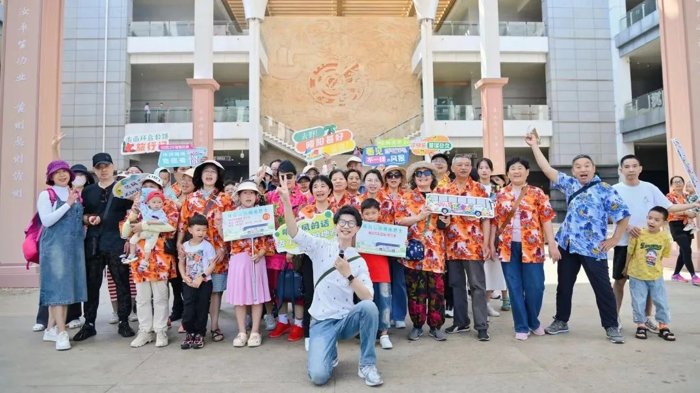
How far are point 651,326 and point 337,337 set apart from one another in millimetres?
3137

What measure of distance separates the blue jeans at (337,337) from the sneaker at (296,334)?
1.00 meters

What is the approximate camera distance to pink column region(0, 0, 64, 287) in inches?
264

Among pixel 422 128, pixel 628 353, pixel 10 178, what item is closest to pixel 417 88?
pixel 422 128

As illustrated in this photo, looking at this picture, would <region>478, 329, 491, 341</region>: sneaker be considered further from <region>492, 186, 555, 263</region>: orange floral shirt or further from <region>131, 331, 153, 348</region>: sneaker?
<region>131, 331, 153, 348</region>: sneaker

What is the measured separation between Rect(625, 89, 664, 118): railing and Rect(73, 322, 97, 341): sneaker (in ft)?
57.3

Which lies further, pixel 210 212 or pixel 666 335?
pixel 210 212

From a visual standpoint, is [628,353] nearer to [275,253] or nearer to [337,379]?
[337,379]

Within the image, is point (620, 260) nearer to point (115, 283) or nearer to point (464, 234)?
point (464, 234)

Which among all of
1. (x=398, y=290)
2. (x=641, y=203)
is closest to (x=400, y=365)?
(x=398, y=290)

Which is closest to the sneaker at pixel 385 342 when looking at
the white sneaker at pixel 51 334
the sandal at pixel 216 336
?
the sandal at pixel 216 336

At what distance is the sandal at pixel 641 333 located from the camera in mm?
3854

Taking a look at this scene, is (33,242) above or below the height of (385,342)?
above

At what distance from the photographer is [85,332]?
4.10 m

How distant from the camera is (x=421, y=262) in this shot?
3889mm
